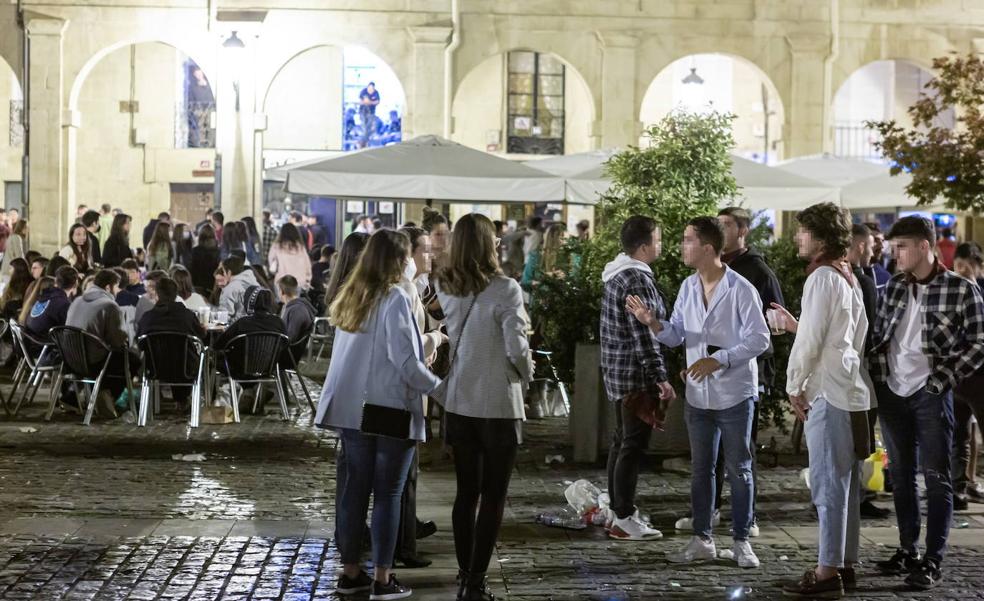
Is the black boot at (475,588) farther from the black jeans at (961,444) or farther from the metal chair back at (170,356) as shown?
the metal chair back at (170,356)

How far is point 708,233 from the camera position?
747 cm

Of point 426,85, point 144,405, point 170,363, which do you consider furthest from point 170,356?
point 426,85

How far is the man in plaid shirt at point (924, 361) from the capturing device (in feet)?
23.1

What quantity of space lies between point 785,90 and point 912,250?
67.3ft

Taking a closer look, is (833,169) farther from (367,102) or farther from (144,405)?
(367,102)

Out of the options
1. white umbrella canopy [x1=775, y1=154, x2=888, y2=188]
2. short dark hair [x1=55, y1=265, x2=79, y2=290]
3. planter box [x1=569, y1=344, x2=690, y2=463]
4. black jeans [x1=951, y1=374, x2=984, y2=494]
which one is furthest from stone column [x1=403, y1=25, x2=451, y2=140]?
black jeans [x1=951, y1=374, x2=984, y2=494]

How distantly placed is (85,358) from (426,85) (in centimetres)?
1439

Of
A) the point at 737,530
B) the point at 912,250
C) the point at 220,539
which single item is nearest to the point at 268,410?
the point at 220,539

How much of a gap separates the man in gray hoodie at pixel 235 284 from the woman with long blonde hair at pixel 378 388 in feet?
25.0

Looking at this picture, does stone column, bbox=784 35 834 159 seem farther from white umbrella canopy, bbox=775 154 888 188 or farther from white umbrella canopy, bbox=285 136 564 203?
white umbrella canopy, bbox=285 136 564 203

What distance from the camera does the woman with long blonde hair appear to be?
6520mm

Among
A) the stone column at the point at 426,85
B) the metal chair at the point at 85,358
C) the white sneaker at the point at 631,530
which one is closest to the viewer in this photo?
the white sneaker at the point at 631,530

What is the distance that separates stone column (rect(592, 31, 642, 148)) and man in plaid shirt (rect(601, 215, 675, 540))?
18.7m

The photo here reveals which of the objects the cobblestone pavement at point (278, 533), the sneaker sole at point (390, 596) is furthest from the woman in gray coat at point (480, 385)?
the cobblestone pavement at point (278, 533)
